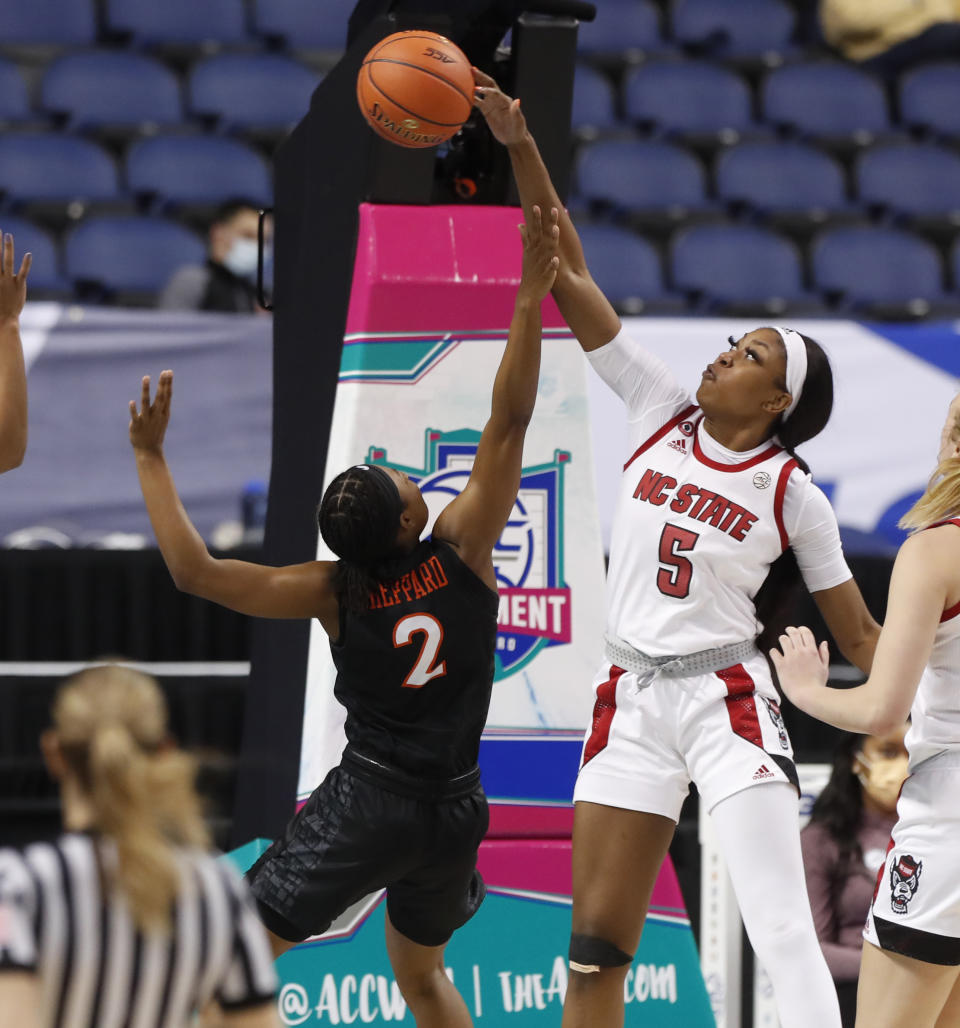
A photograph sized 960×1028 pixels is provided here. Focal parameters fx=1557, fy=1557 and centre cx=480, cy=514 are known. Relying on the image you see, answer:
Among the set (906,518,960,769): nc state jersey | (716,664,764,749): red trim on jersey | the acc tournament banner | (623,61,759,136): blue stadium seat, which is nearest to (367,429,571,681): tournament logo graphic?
the acc tournament banner

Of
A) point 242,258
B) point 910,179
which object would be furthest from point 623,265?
point 910,179

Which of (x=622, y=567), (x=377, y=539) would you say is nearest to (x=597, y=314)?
(x=622, y=567)

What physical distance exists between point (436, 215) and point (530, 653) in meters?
1.30

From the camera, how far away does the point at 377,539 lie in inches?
134

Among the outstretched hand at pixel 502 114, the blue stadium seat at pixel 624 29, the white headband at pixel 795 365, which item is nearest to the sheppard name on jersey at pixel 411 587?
the white headband at pixel 795 365

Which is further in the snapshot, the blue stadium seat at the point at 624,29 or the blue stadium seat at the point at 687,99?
the blue stadium seat at the point at 624,29

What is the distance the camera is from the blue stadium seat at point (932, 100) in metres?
11.2

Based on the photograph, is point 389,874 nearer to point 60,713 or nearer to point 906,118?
point 60,713

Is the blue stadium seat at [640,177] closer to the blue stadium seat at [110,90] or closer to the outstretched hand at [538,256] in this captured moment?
the blue stadium seat at [110,90]

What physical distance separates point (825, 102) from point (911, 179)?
89cm

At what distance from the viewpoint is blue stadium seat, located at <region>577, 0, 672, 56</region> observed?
11.1 m

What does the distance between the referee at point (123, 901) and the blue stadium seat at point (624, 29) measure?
955 centimetres

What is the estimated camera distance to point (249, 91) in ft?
32.5

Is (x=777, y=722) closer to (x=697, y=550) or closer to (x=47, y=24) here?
(x=697, y=550)
